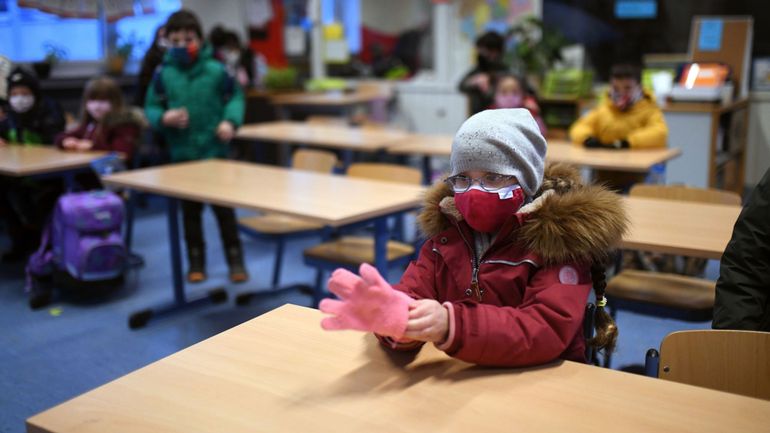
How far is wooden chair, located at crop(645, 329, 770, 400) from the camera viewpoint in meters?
1.38

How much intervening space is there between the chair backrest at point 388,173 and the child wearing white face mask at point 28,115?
2060mm

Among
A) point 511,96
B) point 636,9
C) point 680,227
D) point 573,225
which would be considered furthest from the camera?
point 636,9

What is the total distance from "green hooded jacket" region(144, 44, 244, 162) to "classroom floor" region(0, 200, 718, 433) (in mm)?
781

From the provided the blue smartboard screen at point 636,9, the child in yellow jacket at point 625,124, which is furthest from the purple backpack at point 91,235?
the blue smartboard screen at point 636,9

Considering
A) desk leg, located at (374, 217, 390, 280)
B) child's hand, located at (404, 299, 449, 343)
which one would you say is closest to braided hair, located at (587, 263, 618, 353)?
A: child's hand, located at (404, 299, 449, 343)

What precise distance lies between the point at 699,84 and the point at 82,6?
5.46 metres

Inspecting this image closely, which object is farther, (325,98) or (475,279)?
(325,98)

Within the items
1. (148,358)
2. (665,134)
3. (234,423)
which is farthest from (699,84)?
(234,423)


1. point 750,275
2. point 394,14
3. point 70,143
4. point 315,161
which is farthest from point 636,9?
point 750,275

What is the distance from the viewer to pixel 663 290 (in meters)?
2.65

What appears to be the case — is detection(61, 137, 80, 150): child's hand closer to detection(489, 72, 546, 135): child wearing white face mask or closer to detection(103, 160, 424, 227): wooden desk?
detection(103, 160, 424, 227): wooden desk

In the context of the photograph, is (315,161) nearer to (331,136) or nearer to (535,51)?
(331,136)

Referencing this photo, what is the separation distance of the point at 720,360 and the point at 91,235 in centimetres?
314

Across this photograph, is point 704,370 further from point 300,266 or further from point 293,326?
point 300,266
